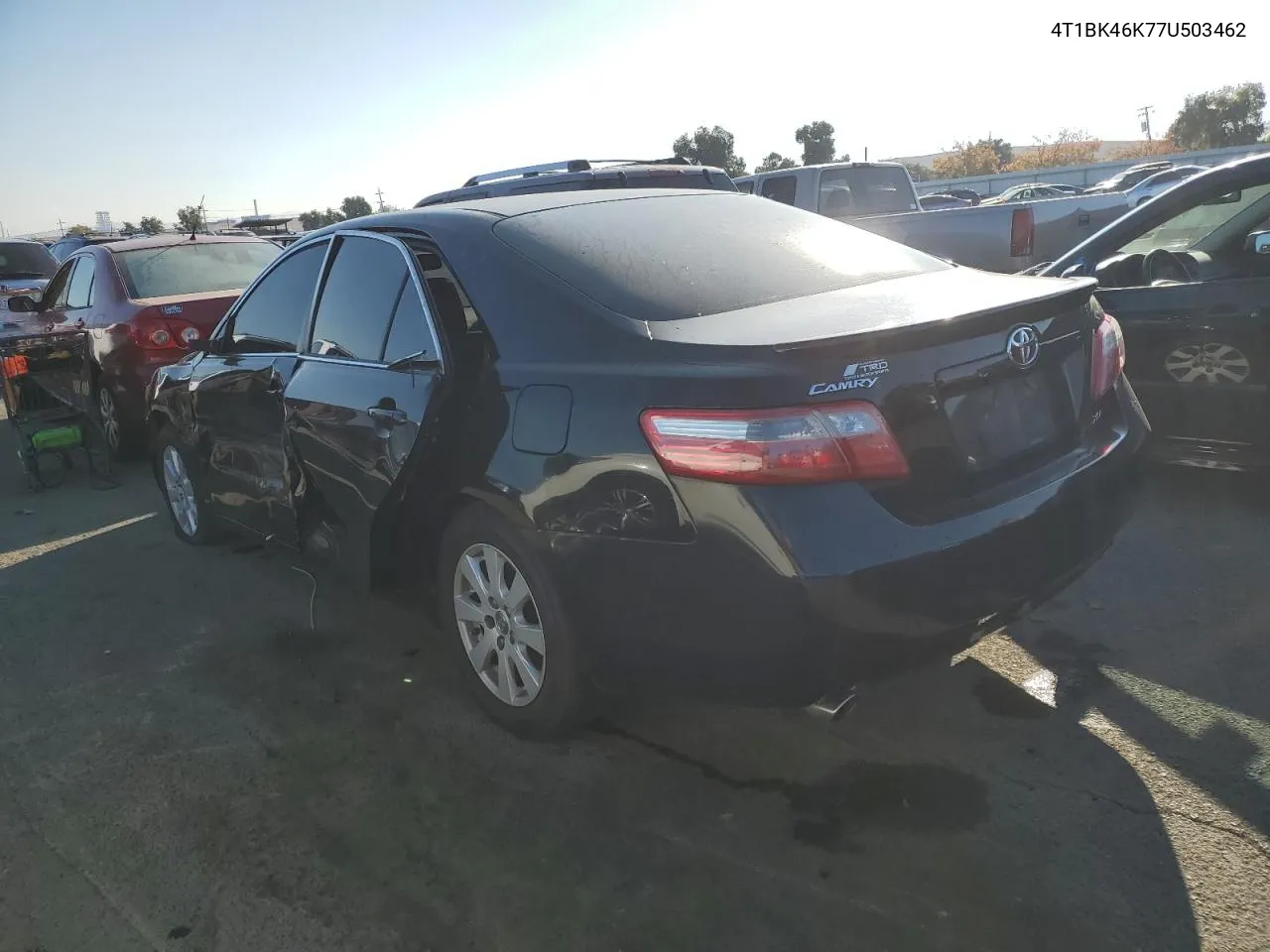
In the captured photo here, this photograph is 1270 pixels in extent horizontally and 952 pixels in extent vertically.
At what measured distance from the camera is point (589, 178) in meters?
7.86

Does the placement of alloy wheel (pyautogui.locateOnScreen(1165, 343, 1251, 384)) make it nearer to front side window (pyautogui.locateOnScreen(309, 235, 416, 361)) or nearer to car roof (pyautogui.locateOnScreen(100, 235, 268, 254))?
front side window (pyautogui.locateOnScreen(309, 235, 416, 361))

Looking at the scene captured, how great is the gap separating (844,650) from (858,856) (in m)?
0.61

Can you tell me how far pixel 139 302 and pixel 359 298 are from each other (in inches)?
172

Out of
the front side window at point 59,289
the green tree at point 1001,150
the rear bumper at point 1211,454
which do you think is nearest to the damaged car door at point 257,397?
the rear bumper at point 1211,454

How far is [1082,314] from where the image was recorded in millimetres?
3088

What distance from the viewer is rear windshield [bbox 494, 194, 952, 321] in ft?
9.48

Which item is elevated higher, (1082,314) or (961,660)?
(1082,314)

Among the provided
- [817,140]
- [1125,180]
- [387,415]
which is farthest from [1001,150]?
[387,415]

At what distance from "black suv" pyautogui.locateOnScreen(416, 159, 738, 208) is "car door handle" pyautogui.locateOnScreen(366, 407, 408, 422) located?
4.70 meters

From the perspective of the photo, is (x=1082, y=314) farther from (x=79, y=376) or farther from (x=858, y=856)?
(x=79, y=376)

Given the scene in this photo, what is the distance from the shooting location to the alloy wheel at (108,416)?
24.4ft

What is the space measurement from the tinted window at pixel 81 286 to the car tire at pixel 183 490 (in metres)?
2.95

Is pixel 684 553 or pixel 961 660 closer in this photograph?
pixel 684 553

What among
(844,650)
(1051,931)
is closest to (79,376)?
(844,650)
